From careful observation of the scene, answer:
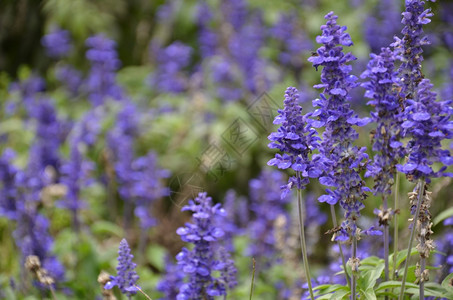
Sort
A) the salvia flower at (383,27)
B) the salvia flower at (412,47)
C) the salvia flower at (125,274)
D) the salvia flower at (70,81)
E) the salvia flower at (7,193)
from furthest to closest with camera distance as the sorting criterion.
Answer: the salvia flower at (70,81) → the salvia flower at (383,27) → the salvia flower at (7,193) → the salvia flower at (125,274) → the salvia flower at (412,47)

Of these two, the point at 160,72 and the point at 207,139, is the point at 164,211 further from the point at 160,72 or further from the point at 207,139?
the point at 160,72

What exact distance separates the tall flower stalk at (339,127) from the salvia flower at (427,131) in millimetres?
235

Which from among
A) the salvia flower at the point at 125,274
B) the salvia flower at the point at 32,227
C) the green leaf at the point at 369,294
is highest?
the salvia flower at the point at 32,227

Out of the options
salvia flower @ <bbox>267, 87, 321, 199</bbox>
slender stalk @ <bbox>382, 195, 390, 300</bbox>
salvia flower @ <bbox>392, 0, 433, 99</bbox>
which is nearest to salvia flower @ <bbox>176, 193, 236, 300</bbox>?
salvia flower @ <bbox>267, 87, 321, 199</bbox>

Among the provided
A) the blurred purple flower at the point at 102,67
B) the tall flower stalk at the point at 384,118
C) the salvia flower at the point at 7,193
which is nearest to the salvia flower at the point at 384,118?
the tall flower stalk at the point at 384,118

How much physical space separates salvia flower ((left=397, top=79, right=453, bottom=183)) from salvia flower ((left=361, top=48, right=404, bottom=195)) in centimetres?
13

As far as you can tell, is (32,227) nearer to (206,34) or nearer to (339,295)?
(339,295)

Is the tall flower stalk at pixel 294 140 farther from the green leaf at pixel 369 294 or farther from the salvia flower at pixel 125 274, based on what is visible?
the salvia flower at pixel 125 274

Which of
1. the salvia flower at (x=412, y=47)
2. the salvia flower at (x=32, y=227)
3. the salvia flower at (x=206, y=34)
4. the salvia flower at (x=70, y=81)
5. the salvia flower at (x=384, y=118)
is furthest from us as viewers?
the salvia flower at (x=206, y=34)

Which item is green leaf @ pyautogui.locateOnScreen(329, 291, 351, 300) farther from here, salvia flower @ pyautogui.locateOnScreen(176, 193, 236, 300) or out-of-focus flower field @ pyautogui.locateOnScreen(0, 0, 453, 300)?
salvia flower @ pyautogui.locateOnScreen(176, 193, 236, 300)

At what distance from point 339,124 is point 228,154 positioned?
3410 millimetres

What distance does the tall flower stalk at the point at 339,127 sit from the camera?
8.23 ft

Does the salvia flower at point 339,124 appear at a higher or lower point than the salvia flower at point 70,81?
lower

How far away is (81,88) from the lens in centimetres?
956
